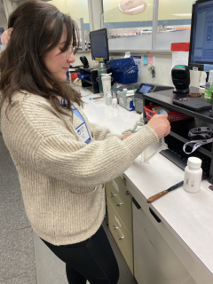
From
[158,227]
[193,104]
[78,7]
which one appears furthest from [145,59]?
[78,7]

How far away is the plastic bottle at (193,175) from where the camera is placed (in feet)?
2.17

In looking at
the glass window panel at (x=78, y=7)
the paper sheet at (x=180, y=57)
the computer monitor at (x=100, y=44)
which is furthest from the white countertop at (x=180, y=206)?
the glass window panel at (x=78, y=7)

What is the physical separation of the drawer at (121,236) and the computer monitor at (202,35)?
968 mm

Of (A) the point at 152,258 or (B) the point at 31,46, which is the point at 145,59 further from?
(A) the point at 152,258

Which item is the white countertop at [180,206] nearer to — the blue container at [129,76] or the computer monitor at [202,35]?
the computer monitor at [202,35]

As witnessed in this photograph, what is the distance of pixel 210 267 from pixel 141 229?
1.53 ft

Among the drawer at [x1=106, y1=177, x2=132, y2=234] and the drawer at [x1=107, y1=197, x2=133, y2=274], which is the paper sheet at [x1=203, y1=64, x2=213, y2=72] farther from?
the drawer at [x1=107, y1=197, x2=133, y2=274]

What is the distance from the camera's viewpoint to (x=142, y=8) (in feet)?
5.59

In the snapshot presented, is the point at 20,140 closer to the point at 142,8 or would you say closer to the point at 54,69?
the point at 54,69

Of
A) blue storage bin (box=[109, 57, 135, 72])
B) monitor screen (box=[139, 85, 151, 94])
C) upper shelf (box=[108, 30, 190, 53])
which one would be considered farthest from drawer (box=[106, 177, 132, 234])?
blue storage bin (box=[109, 57, 135, 72])

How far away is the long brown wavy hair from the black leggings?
48 centimetres

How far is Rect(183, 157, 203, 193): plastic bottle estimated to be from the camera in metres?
0.66

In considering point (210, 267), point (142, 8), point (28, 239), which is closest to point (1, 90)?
point (210, 267)

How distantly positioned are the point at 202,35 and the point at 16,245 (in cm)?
179
